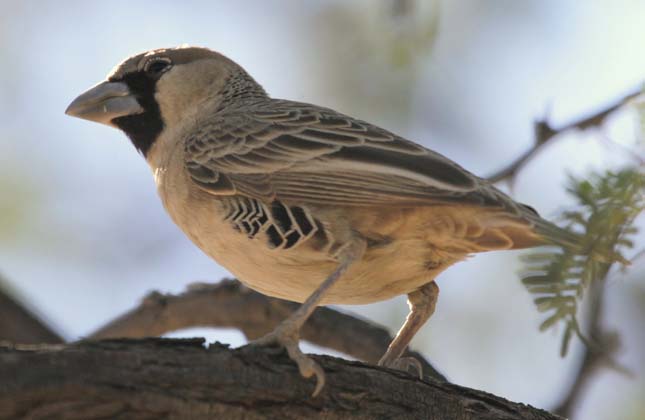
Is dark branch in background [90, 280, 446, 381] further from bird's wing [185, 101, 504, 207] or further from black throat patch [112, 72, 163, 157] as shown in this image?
bird's wing [185, 101, 504, 207]

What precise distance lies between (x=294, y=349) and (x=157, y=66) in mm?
3145

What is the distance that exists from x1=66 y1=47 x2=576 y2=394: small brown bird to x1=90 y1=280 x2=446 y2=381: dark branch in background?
1.37 metres

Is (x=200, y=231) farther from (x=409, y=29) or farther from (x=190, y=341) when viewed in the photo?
(x=409, y=29)

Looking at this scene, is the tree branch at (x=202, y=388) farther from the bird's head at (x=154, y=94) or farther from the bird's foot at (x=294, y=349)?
the bird's head at (x=154, y=94)

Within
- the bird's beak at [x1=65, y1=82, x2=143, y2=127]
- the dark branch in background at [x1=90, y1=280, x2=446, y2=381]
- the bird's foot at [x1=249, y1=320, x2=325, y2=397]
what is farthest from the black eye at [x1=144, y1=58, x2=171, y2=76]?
the bird's foot at [x1=249, y1=320, x2=325, y2=397]

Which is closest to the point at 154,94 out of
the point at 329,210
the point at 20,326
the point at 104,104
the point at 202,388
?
the point at 104,104

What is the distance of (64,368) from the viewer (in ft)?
11.8

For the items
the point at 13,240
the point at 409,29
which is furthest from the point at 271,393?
the point at 13,240

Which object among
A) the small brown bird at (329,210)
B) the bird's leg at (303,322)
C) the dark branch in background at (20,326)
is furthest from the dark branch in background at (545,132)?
the dark branch in background at (20,326)

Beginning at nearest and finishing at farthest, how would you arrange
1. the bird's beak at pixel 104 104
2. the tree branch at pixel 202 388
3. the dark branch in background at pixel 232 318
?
the tree branch at pixel 202 388
the bird's beak at pixel 104 104
the dark branch in background at pixel 232 318

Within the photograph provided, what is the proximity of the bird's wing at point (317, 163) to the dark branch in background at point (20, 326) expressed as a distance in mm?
2052

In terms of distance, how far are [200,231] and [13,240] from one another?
4800mm

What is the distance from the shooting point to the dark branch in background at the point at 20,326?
712 cm

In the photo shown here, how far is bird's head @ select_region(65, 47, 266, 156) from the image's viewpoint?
6.62 meters
